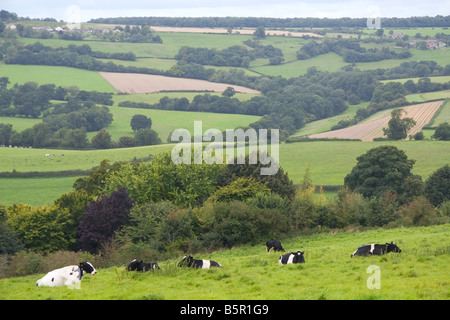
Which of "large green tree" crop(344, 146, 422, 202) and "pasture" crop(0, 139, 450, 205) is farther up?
"large green tree" crop(344, 146, 422, 202)

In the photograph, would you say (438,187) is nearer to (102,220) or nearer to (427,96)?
(102,220)

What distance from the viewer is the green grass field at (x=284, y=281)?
15.2m

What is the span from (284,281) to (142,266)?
5161 mm

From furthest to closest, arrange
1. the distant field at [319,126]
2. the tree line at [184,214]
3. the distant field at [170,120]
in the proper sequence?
the distant field at [170,120] < the distant field at [319,126] < the tree line at [184,214]

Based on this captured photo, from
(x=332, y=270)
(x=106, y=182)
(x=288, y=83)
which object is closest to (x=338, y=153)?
(x=106, y=182)

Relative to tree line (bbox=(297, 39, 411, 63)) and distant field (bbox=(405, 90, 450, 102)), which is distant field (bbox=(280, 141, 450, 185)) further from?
tree line (bbox=(297, 39, 411, 63))

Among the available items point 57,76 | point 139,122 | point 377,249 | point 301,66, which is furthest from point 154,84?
point 377,249

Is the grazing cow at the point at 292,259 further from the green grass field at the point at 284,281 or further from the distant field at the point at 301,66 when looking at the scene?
the distant field at the point at 301,66

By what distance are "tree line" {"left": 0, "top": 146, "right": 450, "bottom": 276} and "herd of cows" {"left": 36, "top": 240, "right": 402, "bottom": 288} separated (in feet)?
27.8

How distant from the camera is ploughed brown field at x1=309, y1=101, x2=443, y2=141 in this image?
91812 mm

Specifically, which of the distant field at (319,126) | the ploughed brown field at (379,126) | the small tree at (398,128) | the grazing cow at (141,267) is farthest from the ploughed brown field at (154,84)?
the grazing cow at (141,267)

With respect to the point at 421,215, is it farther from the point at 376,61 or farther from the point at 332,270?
the point at 376,61

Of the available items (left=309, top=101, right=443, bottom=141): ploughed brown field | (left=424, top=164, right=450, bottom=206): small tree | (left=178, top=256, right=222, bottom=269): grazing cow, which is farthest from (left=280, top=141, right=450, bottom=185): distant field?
(left=178, top=256, right=222, bottom=269): grazing cow

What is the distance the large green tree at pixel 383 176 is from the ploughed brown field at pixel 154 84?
9162 cm
